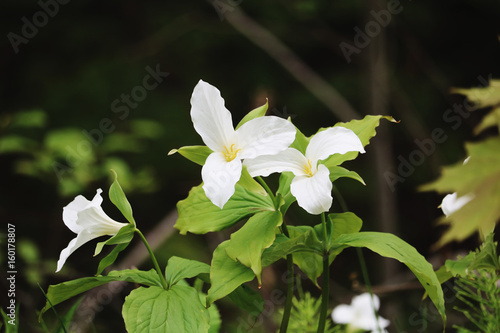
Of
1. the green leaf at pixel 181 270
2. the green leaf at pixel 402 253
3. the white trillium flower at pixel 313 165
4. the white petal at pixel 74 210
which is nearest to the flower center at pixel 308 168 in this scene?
the white trillium flower at pixel 313 165

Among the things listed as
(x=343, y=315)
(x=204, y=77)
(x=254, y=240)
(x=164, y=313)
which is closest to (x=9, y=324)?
(x=164, y=313)

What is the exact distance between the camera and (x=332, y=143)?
0.71m

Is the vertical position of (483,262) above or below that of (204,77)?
above

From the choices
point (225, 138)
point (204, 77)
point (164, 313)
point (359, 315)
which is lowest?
point (359, 315)

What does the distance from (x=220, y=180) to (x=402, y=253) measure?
10.4 inches

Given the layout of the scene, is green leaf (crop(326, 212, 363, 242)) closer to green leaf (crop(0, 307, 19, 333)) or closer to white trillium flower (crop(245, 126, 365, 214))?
white trillium flower (crop(245, 126, 365, 214))

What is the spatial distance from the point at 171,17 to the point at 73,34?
33.2 inches

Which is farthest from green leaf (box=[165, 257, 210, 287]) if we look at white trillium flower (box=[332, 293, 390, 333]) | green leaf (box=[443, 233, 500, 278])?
white trillium flower (box=[332, 293, 390, 333])

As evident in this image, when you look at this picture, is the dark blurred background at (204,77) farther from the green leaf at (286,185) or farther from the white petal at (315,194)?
the white petal at (315,194)

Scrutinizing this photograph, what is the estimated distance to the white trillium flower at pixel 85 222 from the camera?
0.73m

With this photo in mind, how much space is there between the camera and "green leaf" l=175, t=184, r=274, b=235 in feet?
2.53

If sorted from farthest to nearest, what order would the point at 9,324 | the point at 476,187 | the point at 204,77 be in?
the point at 204,77
the point at 9,324
the point at 476,187

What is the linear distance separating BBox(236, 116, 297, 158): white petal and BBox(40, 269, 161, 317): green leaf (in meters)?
0.23

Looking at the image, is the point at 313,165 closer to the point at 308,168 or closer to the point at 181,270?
the point at 308,168
